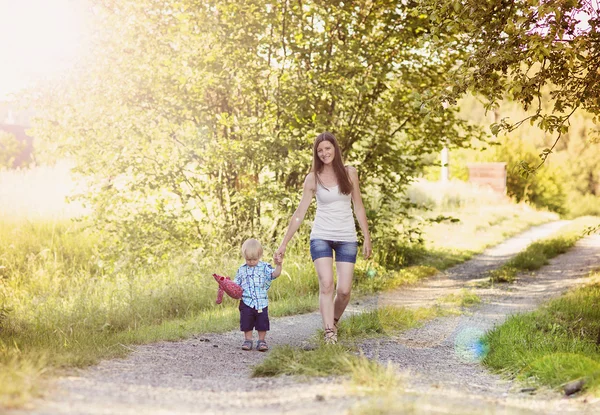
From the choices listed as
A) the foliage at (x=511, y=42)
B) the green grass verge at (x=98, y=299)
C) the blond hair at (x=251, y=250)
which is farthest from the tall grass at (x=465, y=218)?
the blond hair at (x=251, y=250)

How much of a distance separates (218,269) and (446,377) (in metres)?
5.28

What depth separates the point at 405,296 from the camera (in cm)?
1038

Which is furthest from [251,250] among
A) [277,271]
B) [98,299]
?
[98,299]

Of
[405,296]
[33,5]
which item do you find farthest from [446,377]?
[33,5]

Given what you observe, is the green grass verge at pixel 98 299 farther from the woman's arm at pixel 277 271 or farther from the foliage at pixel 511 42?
the foliage at pixel 511 42

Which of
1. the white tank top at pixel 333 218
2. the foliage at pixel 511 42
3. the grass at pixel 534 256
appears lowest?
the grass at pixel 534 256

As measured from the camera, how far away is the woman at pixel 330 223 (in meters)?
6.26

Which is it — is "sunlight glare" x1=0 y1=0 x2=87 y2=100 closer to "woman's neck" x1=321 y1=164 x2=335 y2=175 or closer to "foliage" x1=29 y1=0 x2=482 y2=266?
"foliage" x1=29 y1=0 x2=482 y2=266

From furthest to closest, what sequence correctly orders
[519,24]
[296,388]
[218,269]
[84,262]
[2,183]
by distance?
[2,183] < [84,262] < [218,269] < [519,24] < [296,388]

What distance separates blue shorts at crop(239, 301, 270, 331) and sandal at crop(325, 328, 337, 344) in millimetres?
634

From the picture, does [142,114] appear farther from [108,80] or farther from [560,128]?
[560,128]

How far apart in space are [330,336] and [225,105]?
6.27 metres

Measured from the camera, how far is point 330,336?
20.3ft

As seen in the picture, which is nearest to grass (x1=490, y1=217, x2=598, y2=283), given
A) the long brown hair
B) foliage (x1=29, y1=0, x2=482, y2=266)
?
foliage (x1=29, y1=0, x2=482, y2=266)
